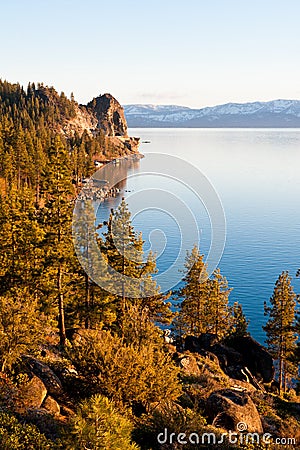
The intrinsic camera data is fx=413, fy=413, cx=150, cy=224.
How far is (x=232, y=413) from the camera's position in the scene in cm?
1712

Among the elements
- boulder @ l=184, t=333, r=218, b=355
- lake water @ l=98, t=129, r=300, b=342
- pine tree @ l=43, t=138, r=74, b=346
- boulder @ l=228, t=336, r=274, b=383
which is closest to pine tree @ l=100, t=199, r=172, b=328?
lake water @ l=98, t=129, r=300, b=342

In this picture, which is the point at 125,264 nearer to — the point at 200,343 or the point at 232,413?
the point at 200,343

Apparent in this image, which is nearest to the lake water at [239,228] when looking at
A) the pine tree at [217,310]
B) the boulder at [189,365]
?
the pine tree at [217,310]

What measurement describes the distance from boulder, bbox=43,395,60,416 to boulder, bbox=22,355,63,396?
1.12 meters

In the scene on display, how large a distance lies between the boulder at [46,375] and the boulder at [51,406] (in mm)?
1122

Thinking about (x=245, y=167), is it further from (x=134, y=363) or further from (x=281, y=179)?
(x=134, y=363)

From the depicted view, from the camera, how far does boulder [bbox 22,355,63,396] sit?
54.5 ft

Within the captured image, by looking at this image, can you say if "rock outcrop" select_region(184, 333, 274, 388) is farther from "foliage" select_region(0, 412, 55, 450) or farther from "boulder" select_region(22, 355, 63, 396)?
"foliage" select_region(0, 412, 55, 450)

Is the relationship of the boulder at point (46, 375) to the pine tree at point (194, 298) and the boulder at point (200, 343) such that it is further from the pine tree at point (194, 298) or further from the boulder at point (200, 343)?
the pine tree at point (194, 298)

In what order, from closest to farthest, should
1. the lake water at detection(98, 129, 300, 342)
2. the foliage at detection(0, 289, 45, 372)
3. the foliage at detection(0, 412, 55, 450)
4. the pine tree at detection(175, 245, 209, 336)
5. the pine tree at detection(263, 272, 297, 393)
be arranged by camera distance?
1. the foliage at detection(0, 412, 55, 450)
2. the foliage at detection(0, 289, 45, 372)
3. the pine tree at detection(263, 272, 297, 393)
4. the pine tree at detection(175, 245, 209, 336)
5. the lake water at detection(98, 129, 300, 342)

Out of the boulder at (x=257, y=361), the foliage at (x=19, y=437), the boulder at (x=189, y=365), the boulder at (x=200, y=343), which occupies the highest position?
the foliage at (x=19, y=437)

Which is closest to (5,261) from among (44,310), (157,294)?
(44,310)

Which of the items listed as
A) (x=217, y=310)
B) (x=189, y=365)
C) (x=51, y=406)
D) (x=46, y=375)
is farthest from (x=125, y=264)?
(x=51, y=406)

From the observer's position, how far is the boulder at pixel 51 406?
14.9m
